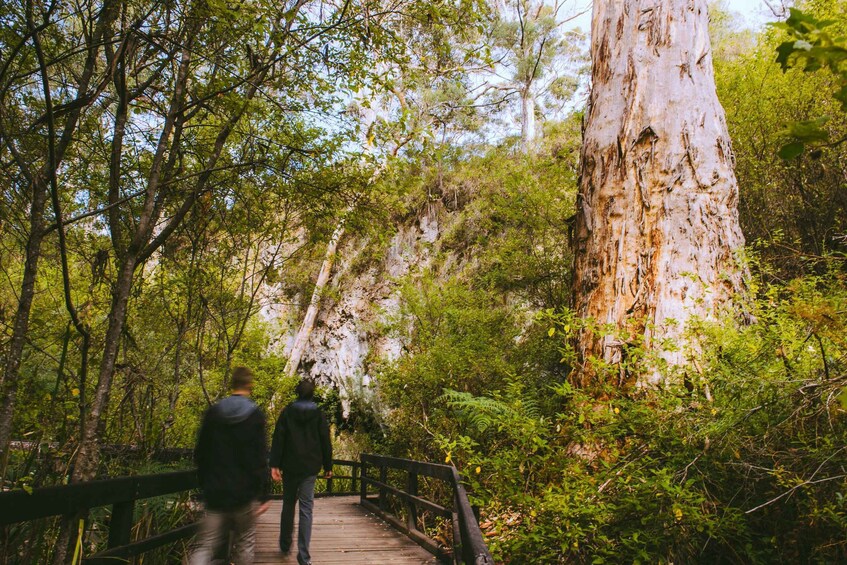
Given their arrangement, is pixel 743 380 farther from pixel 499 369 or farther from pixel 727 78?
pixel 727 78

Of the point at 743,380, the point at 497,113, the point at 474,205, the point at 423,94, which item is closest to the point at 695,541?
the point at 743,380

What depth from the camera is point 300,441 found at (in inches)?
213

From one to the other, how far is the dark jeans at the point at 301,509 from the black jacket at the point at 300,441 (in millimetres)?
110

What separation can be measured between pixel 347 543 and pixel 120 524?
3191mm

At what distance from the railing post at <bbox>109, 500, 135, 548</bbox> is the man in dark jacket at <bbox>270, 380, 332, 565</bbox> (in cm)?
148

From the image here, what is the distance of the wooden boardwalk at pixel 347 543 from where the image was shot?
558 cm

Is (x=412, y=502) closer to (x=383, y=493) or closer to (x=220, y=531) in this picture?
(x=383, y=493)

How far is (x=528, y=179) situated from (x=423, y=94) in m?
13.9

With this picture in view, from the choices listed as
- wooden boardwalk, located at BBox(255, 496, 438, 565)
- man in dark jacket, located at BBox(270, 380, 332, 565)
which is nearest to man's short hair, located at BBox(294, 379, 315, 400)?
man in dark jacket, located at BBox(270, 380, 332, 565)

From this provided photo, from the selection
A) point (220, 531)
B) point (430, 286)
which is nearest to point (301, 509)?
point (220, 531)

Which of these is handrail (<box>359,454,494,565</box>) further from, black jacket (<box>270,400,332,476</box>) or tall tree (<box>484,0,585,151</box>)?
tall tree (<box>484,0,585,151</box>)

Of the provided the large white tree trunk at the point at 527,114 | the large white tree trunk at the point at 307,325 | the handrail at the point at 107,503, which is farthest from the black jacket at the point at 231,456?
the large white tree trunk at the point at 527,114

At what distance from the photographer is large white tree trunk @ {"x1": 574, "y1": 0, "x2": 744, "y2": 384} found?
5.83 meters

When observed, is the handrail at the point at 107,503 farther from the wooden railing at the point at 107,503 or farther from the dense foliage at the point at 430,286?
the dense foliage at the point at 430,286
